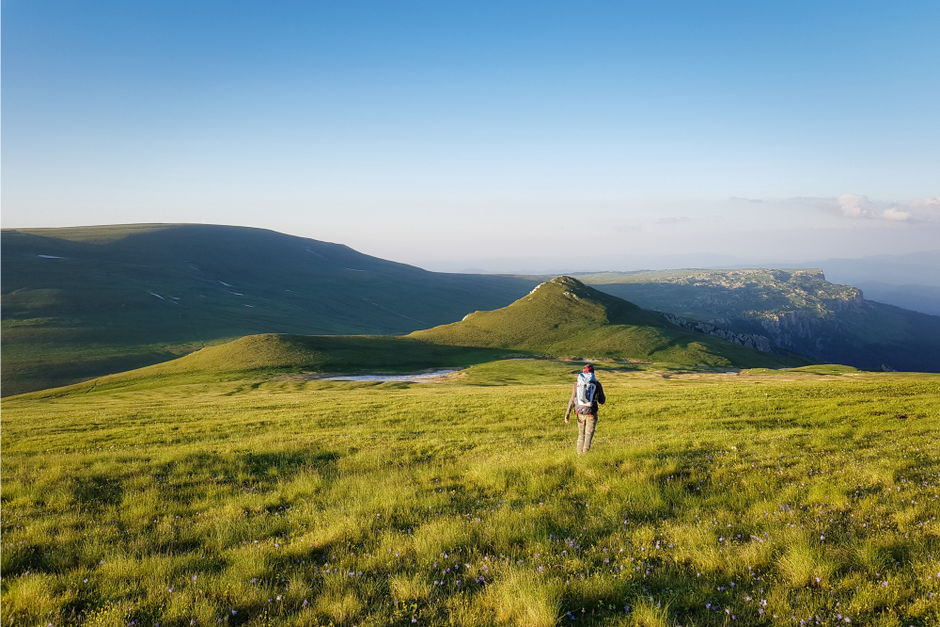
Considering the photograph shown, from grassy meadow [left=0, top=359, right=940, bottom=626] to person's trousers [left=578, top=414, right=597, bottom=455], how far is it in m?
1.22

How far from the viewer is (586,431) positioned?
15.5 meters

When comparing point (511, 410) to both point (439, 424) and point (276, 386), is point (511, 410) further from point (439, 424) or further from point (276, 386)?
point (276, 386)

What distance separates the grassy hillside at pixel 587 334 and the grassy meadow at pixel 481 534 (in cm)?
12303

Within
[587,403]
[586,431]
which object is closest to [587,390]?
[587,403]

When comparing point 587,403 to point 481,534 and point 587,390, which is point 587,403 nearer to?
point 587,390

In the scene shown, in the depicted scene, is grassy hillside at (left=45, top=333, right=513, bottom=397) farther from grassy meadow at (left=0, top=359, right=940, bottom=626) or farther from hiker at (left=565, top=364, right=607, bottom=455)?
hiker at (left=565, top=364, right=607, bottom=455)

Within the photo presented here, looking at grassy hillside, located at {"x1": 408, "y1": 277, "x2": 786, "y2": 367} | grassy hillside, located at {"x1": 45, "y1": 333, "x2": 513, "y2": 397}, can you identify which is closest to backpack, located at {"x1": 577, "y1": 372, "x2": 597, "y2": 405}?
grassy hillside, located at {"x1": 45, "y1": 333, "x2": 513, "y2": 397}

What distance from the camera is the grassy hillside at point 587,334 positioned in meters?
136

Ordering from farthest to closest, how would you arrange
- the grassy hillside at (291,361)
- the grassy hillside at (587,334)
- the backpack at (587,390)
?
the grassy hillside at (587,334), the grassy hillside at (291,361), the backpack at (587,390)

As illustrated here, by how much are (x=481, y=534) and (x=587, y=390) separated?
8473mm

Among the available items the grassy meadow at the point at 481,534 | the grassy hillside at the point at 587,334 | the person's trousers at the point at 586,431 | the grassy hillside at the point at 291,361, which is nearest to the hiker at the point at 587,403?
the person's trousers at the point at 586,431

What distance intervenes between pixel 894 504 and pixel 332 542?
448 inches

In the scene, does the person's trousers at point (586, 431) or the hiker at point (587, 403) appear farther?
the hiker at point (587, 403)

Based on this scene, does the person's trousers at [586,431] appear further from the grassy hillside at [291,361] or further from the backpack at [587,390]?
the grassy hillside at [291,361]
